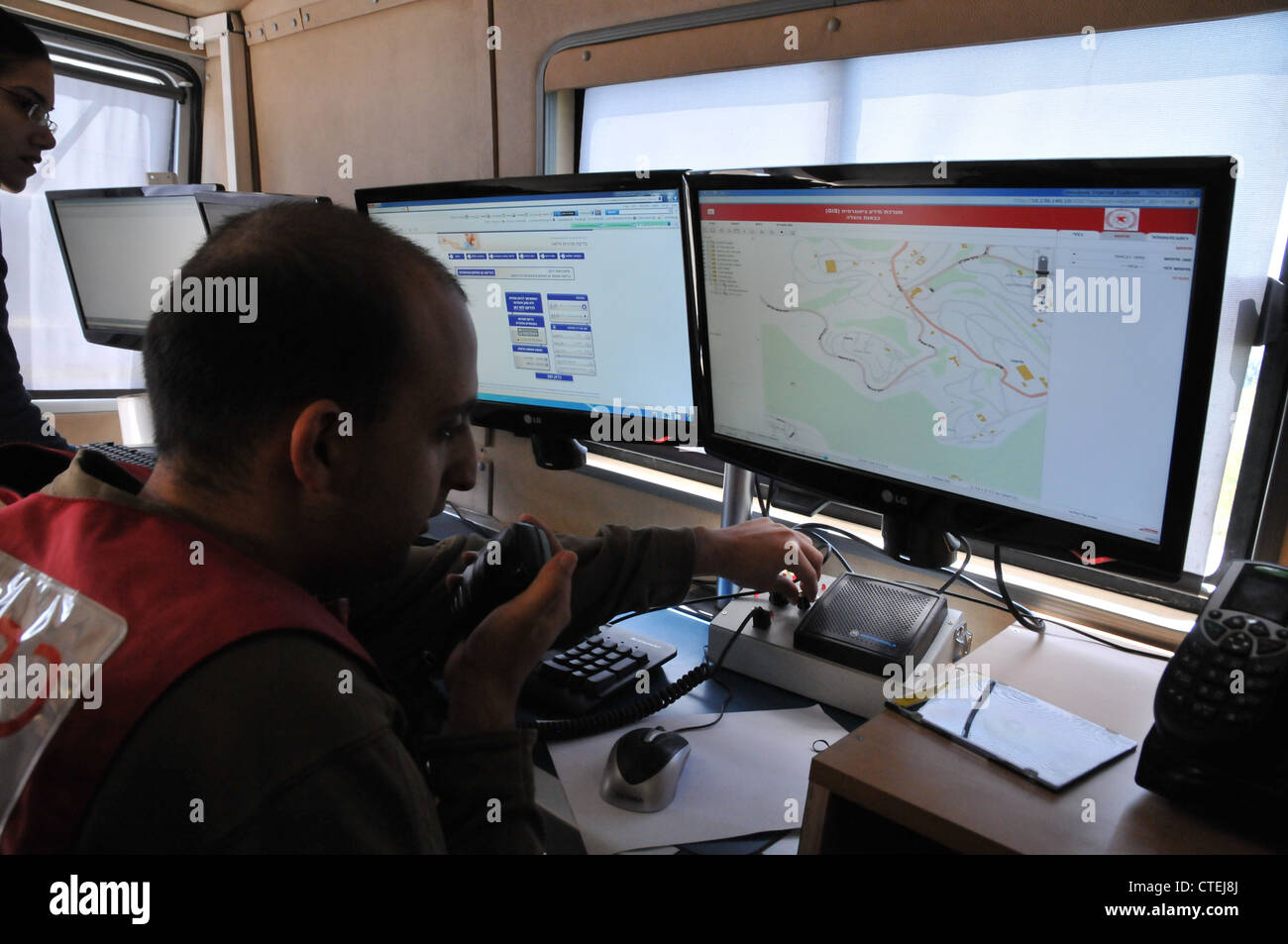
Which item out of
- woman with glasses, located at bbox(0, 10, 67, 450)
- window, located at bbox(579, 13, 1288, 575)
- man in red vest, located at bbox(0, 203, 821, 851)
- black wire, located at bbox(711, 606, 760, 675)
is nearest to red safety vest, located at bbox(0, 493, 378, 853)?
man in red vest, located at bbox(0, 203, 821, 851)

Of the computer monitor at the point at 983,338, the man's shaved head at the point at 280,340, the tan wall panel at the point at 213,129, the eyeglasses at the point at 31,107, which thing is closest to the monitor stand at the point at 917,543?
the computer monitor at the point at 983,338

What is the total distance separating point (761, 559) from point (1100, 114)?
27.0 inches

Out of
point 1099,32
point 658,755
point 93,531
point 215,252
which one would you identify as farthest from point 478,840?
point 1099,32

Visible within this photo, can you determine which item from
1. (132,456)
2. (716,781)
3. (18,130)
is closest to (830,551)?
(716,781)

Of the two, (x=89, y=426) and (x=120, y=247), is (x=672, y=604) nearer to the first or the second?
(x=120, y=247)

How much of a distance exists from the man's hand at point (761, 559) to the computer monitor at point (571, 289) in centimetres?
19

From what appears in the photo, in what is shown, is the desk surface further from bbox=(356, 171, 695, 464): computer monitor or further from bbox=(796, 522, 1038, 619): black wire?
bbox=(356, 171, 695, 464): computer monitor

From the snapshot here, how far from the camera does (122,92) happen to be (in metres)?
2.48

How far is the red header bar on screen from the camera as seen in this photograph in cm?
66

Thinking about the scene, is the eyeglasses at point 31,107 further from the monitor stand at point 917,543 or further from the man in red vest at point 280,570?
Result: the monitor stand at point 917,543

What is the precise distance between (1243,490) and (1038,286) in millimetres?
431

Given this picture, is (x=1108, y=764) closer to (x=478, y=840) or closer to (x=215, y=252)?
(x=478, y=840)

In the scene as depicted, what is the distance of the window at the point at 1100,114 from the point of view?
88 cm

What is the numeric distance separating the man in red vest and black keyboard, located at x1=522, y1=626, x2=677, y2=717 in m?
0.15
